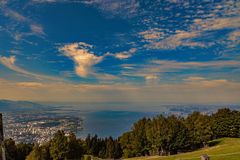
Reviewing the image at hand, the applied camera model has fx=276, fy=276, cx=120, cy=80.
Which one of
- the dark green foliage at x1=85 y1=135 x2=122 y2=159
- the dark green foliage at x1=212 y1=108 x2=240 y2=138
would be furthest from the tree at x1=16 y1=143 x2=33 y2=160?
the dark green foliage at x1=212 y1=108 x2=240 y2=138

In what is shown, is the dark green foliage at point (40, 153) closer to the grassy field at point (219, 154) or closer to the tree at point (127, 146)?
the tree at point (127, 146)

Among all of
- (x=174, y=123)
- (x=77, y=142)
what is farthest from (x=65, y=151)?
(x=174, y=123)

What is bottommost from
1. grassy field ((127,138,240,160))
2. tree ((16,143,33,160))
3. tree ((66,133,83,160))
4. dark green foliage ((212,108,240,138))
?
tree ((16,143,33,160))

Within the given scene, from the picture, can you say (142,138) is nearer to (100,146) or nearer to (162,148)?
(162,148)

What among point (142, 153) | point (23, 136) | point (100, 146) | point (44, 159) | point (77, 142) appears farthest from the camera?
point (23, 136)

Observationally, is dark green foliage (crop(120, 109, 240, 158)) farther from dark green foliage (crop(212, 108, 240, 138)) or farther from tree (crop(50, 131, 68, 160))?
tree (crop(50, 131, 68, 160))

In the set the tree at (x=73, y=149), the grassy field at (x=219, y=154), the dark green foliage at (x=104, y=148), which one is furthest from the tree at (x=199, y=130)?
the tree at (x=73, y=149)

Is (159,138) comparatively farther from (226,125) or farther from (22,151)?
(22,151)

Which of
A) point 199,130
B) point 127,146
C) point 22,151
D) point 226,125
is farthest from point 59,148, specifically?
point 226,125

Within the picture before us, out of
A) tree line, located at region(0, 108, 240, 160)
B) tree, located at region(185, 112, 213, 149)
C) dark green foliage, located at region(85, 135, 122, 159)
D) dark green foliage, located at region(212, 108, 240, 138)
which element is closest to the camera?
tree line, located at region(0, 108, 240, 160)

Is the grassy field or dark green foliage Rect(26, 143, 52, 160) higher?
the grassy field
